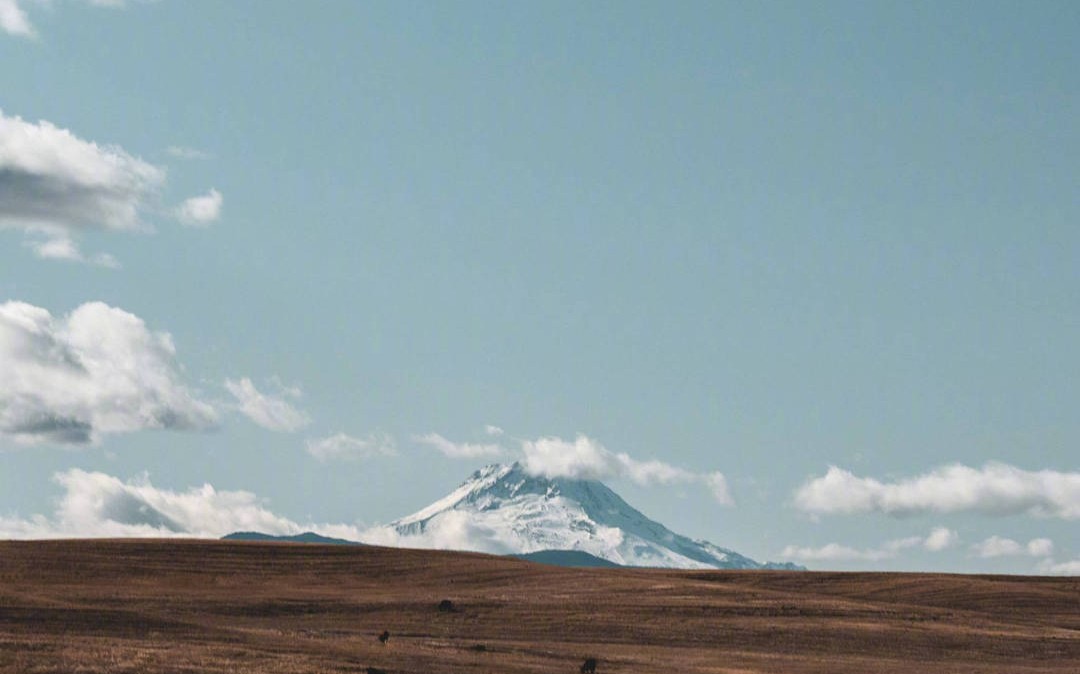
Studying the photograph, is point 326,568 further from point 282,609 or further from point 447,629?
point 447,629

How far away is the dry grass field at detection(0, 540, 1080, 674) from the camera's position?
56688mm

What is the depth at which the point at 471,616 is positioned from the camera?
257 ft

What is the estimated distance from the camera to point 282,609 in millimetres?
80812

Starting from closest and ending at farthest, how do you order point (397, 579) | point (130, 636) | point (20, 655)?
1. point (20, 655)
2. point (130, 636)
3. point (397, 579)

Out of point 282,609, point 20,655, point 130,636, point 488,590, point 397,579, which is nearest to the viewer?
point 20,655

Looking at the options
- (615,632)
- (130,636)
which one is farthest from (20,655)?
(615,632)

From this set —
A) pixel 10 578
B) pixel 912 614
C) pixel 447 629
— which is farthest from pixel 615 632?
pixel 10 578

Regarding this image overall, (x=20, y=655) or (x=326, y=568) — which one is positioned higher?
(x=326, y=568)

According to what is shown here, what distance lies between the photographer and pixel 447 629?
74.3 meters

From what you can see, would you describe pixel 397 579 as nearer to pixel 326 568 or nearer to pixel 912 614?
pixel 326 568

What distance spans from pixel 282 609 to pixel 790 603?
1113 inches

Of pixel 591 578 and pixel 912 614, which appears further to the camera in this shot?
pixel 591 578

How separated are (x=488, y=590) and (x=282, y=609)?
1796cm

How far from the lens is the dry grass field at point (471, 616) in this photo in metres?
56.7
